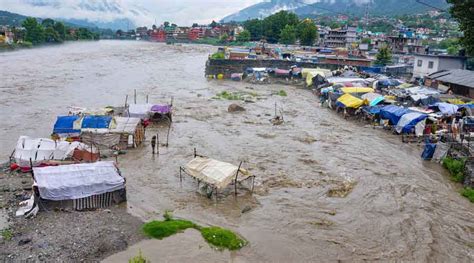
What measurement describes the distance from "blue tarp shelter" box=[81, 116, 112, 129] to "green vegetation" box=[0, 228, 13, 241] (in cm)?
911

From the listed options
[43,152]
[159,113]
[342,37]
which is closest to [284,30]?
[342,37]

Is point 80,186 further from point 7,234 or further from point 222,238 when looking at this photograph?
point 222,238

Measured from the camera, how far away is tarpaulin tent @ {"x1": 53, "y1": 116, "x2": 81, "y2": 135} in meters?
20.7

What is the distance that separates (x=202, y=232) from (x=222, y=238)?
82 cm

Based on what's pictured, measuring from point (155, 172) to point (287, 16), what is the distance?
9414 cm

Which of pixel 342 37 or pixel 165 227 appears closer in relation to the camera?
pixel 165 227

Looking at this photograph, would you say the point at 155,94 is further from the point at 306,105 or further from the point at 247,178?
the point at 247,178

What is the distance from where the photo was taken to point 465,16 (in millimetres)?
17188

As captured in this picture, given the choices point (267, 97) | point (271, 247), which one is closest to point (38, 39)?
point (267, 97)

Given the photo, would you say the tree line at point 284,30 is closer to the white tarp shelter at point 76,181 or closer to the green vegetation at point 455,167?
the green vegetation at point 455,167

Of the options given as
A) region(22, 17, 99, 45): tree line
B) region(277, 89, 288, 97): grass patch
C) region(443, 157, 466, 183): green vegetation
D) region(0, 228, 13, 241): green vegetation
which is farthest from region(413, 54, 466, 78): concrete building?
region(22, 17, 99, 45): tree line

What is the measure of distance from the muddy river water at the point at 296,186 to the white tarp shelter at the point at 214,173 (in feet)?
2.37

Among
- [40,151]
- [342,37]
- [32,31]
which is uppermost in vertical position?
[342,37]

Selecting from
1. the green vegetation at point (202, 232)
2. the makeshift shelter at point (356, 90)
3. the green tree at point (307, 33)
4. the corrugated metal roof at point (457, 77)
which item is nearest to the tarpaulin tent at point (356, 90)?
the makeshift shelter at point (356, 90)
